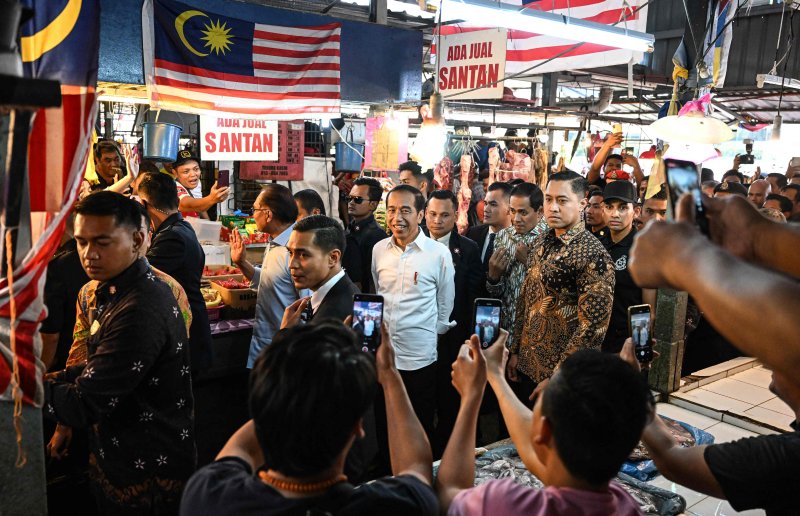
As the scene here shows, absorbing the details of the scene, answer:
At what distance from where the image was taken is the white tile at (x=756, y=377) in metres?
4.34

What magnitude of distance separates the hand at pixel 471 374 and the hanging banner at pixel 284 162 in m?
7.54

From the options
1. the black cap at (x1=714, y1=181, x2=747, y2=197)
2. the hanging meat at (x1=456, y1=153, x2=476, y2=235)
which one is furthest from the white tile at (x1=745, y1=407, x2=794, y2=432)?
the hanging meat at (x1=456, y1=153, x2=476, y2=235)

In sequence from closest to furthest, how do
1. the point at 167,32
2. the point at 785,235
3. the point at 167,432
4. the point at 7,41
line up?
the point at 7,41, the point at 785,235, the point at 167,432, the point at 167,32

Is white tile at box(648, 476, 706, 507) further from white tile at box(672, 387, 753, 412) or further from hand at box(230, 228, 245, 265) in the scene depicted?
hand at box(230, 228, 245, 265)

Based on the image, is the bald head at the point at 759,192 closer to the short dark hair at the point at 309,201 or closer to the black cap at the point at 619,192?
the black cap at the point at 619,192

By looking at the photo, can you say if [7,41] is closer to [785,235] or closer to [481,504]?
[481,504]

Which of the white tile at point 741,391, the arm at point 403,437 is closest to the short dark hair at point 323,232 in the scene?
the arm at point 403,437

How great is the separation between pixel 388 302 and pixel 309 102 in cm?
232

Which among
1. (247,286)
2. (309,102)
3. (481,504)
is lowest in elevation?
(247,286)

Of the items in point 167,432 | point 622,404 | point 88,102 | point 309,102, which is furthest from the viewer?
point 309,102

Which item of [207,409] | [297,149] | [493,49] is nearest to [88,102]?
[207,409]

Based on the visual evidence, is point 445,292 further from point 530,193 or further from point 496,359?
point 496,359

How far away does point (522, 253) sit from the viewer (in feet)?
15.4

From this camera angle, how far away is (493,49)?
6305 millimetres
